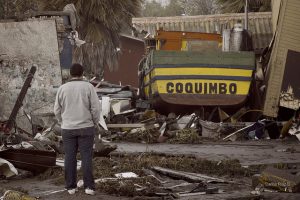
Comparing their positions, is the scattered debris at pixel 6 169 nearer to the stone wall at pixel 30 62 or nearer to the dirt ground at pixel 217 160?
the dirt ground at pixel 217 160

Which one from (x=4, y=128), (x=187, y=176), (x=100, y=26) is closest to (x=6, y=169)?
(x=187, y=176)

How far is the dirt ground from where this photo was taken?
8.00m

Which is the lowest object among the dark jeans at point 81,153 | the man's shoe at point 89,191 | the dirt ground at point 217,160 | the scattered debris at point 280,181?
the dirt ground at point 217,160

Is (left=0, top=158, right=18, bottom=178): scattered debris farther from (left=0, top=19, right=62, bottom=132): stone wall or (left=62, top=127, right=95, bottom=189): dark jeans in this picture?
(left=0, top=19, right=62, bottom=132): stone wall

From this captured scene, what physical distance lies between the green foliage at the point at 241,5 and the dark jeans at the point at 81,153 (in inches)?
894

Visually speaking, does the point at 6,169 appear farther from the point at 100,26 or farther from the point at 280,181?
the point at 100,26

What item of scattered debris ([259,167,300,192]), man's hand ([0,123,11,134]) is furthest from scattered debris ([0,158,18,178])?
scattered debris ([259,167,300,192])

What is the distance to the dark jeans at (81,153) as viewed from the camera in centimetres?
815

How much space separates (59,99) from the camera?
8.38 m

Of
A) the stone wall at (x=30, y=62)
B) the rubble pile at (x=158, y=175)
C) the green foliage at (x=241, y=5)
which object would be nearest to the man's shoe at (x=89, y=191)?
the rubble pile at (x=158, y=175)

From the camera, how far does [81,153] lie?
27.1ft

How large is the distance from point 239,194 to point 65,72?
10632 mm

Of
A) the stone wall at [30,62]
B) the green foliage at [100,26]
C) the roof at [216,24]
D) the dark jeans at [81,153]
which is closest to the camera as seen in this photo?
the dark jeans at [81,153]

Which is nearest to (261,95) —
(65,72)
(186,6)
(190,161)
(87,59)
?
(65,72)
